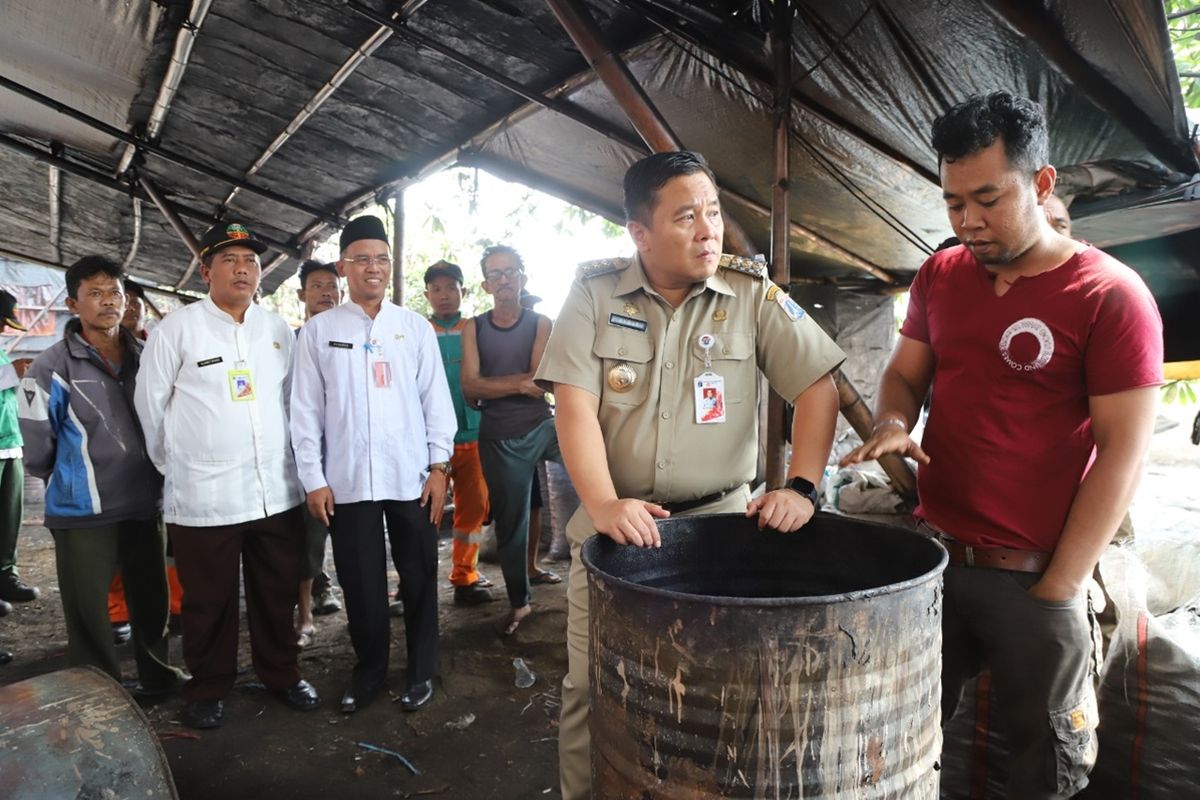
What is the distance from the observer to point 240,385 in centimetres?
316

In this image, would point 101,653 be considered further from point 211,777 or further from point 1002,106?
point 1002,106

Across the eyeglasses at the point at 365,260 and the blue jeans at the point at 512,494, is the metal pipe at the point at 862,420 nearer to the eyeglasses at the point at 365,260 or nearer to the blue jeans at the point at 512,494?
the blue jeans at the point at 512,494

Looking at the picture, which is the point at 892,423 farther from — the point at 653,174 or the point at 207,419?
the point at 207,419

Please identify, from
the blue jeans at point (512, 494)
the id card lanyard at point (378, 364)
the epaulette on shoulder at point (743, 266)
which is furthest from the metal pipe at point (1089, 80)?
the blue jeans at point (512, 494)

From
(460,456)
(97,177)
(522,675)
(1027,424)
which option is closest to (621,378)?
(1027,424)

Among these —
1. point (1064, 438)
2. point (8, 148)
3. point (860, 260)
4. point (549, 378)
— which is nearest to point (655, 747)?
point (549, 378)

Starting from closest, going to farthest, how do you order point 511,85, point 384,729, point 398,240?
1. point 384,729
2. point 511,85
3. point 398,240

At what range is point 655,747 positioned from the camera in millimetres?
1304

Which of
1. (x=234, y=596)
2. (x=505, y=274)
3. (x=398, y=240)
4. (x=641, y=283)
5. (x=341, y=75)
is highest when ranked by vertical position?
(x=341, y=75)

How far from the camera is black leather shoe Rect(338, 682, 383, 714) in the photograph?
332 centimetres

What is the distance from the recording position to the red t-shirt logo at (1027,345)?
1709 mm

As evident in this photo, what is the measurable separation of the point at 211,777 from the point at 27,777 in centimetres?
156

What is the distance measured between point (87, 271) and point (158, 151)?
3.13 metres

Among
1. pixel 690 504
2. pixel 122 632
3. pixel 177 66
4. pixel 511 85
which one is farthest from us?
pixel 177 66
